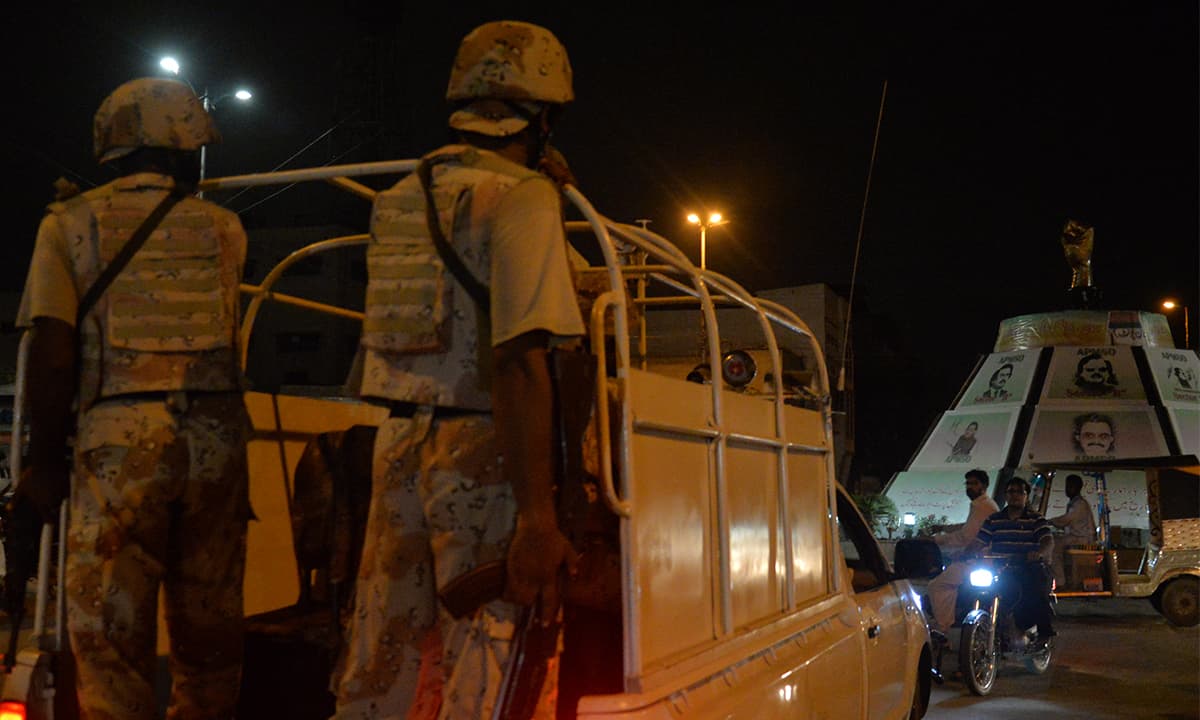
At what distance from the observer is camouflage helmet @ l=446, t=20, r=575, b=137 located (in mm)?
2633

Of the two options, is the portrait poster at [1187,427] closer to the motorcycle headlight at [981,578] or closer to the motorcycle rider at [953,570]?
the motorcycle rider at [953,570]

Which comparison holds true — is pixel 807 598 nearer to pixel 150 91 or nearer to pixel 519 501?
pixel 519 501

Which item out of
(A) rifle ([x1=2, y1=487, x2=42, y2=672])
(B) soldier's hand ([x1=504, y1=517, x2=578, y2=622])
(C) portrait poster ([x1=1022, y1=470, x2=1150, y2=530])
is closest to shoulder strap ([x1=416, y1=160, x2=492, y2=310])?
(B) soldier's hand ([x1=504, y1=517, x2=578, y2=622])

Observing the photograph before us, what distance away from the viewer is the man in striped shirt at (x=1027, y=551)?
384 inches

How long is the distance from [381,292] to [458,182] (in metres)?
0.30

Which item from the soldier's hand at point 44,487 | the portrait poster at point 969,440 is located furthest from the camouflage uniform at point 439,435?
the portrait poster at point 969,440

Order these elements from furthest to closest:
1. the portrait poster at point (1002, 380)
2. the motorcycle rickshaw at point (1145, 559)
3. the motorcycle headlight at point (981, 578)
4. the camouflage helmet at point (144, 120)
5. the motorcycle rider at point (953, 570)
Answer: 1. the portrait poster at point (1002, 380)
2. the motorcycle rickshaw at point (1145, 559)
3. the motorcycle rider at point (953, 570)
4. the motorcycle headlight at point (981, 578)
5. the camouflage helmet at point (144, 120)

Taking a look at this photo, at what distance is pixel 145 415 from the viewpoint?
2.97m

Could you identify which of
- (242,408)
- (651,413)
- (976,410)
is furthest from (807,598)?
(976,410)

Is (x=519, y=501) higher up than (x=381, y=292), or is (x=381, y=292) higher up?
(x=381, y=292)

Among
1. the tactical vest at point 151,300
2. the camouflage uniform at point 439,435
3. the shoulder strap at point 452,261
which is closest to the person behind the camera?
the camouflage uniform at point 439,435

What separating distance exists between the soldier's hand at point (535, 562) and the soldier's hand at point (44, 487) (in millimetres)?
1271

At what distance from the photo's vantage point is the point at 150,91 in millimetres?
3119

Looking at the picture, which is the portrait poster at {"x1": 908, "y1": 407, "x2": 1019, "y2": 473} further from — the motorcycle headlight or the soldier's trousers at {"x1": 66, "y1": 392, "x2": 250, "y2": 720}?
the soldier's trousers at {"x1": 66, "y1": 392, "x2": 250, "y2": 720}
